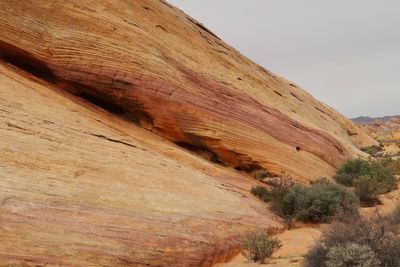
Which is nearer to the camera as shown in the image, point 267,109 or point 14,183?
point 14,183

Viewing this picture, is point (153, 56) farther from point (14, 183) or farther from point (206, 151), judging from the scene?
point (14, 183)

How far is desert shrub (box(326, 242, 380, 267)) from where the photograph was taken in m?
6.37

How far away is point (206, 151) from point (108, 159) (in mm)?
5291

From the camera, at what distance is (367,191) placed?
14633mm

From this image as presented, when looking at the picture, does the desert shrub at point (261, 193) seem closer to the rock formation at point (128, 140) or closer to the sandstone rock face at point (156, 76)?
the rock formation at point (128, 140)

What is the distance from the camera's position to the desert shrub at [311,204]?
1176cm

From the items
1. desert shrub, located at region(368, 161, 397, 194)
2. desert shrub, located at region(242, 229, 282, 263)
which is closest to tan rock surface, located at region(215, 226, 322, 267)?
desert shrub, located at region(242, 229, 282, 263)

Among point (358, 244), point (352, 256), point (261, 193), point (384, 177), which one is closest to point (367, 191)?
point (384, 177)

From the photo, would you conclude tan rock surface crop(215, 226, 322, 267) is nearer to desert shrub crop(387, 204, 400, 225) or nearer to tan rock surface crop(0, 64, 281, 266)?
tan rock surface crop(0, 64, 281, 266)

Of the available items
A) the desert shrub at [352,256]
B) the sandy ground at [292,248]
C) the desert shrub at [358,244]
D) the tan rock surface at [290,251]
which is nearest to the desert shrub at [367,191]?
the sandy ground at [292,248]

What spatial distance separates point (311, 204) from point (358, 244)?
17.4 ft

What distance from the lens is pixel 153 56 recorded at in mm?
13664

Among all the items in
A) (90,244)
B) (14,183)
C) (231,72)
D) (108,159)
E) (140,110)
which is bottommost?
(90,244)

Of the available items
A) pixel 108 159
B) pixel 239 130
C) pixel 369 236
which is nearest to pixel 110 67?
pixel 108 159
